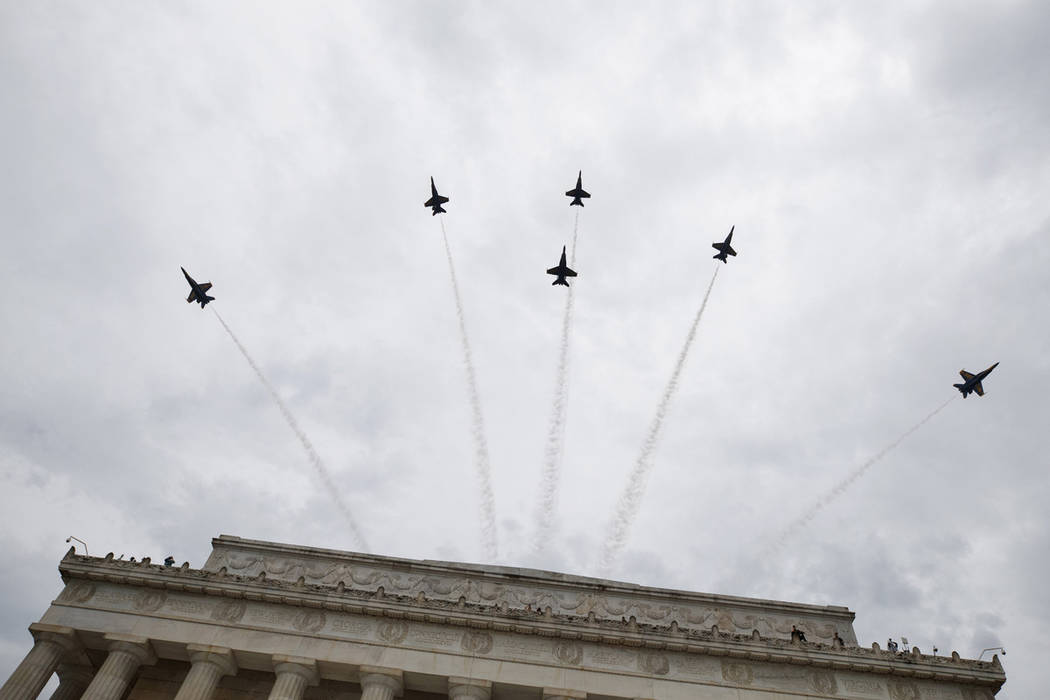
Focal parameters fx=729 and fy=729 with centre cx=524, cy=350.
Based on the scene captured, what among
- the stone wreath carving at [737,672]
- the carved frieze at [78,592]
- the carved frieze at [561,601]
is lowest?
the carved frieze at [78,592]

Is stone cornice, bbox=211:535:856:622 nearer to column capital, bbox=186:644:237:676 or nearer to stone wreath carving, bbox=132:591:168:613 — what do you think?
stone wreath carving, bbox=132:591:168:613

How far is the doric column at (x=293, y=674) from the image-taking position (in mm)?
29766

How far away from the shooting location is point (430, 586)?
119 ft

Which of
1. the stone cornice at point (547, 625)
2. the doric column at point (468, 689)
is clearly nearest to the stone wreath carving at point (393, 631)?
the stone cornice at point (547, 625)

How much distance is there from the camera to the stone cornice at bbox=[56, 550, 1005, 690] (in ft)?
99.5

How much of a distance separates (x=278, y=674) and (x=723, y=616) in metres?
20.6

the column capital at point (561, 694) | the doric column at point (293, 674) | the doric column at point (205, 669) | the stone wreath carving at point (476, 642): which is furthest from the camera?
the stone wreath carving at point (476, 642)

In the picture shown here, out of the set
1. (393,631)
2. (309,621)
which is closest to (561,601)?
(393,631)

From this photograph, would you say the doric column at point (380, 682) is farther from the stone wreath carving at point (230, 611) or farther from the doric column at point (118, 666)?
the doric column at point (118, 666)

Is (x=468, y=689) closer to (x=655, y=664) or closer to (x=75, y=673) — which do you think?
(x=655, y=664)

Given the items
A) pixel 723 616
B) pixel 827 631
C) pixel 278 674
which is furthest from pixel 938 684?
pixel 278 674

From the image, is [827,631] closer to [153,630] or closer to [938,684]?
[938,684]

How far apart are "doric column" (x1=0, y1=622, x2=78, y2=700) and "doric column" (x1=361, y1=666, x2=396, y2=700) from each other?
513 inches

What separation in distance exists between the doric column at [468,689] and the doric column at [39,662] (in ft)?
54.7
